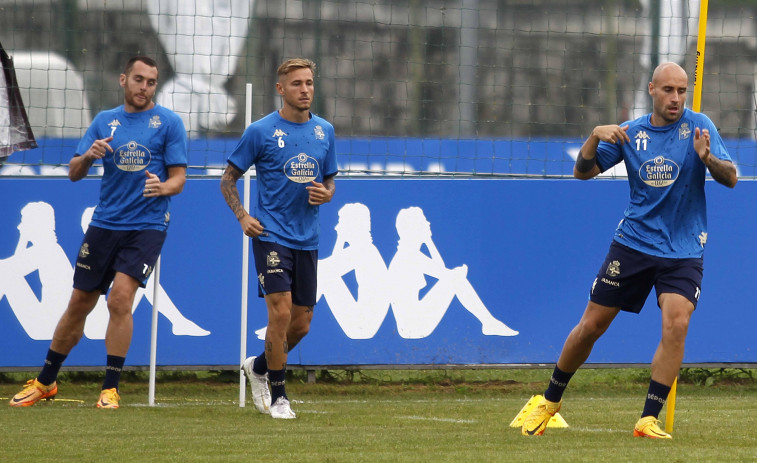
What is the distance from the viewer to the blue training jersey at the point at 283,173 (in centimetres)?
723

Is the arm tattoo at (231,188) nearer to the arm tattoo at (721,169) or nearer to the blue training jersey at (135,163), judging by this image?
the blue training jersey at (135,163)

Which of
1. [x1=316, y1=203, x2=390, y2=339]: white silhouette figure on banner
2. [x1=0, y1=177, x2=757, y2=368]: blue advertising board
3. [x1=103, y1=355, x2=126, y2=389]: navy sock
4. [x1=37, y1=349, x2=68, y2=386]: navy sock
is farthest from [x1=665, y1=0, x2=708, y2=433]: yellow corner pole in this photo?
[x1=37, y1=349, x2=68, y2=386]: navy sock

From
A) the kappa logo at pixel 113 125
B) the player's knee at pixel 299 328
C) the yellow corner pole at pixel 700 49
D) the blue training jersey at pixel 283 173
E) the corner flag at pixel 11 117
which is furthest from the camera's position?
the corner flag at pixel 11 117

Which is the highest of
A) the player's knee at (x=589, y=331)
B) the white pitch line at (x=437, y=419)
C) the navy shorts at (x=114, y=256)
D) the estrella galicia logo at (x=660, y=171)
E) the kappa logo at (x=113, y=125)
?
the kappa logo at (x=113, y=125)

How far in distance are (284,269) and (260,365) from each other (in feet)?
2.68

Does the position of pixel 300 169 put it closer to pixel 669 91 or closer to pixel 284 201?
pixel 284 201

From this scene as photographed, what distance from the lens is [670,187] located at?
6.14 meters

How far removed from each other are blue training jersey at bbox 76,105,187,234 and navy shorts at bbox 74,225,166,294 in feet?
0.20

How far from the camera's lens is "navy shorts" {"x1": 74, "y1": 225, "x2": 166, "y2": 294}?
7914 mm

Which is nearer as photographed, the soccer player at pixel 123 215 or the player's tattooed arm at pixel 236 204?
the player's tattooed arm at pixel 236 204

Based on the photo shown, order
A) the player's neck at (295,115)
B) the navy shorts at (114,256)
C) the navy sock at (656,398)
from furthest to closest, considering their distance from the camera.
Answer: the navy shorts at (114,256) < the player's neck at (295,115) < the navy sock at (656,398)

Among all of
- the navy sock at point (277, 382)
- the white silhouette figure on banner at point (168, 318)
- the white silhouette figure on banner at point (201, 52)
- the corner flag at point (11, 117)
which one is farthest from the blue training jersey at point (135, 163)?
the white silhouette figure on banner at point (201, 52)

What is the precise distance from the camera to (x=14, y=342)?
9102 millimetres

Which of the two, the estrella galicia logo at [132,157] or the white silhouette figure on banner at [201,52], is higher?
the white silhouette figure on banner at [201,52]
